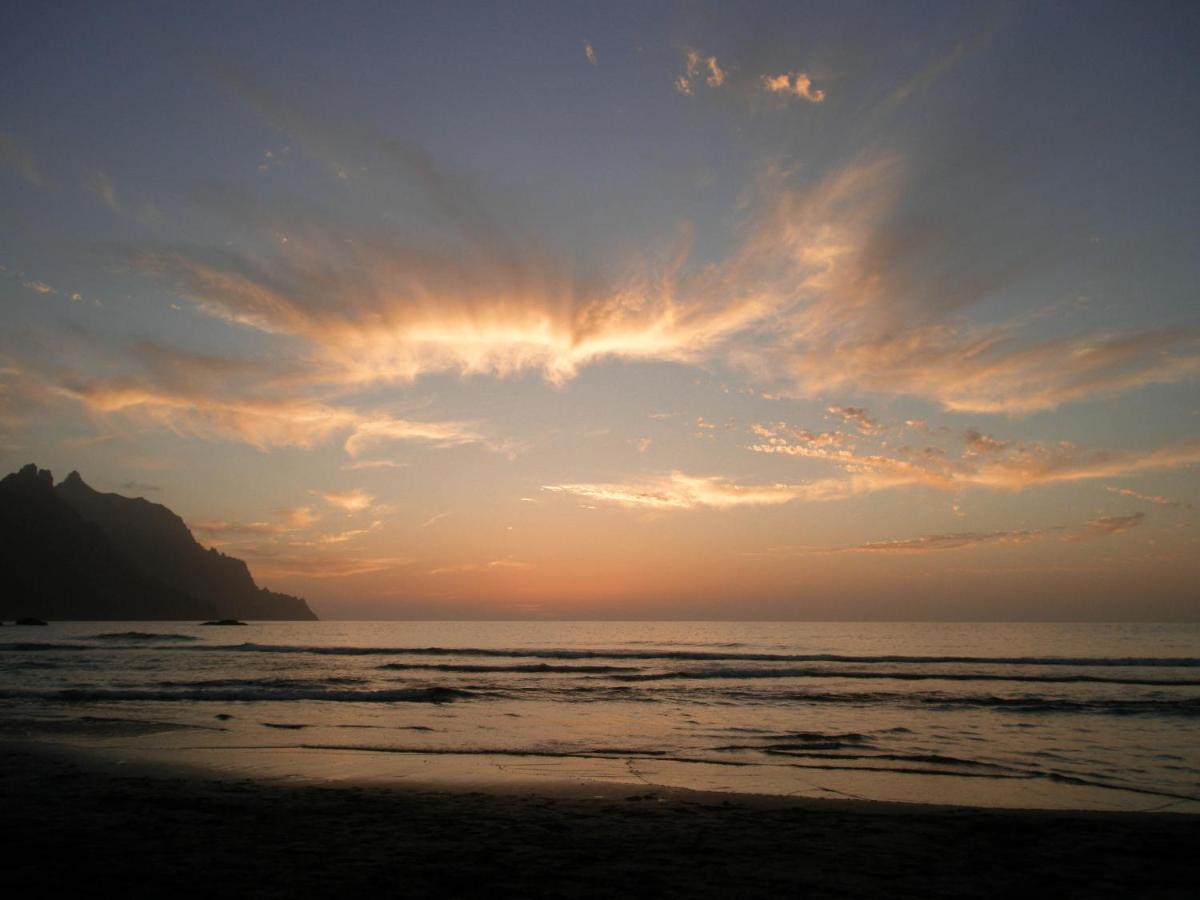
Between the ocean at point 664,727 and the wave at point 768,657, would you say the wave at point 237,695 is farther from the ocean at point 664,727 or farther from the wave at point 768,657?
the wave at point 768,657

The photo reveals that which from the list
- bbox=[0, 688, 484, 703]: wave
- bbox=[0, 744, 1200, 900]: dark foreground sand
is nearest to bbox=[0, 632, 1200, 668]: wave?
bbox=[0, 688, 484, 703]: wave

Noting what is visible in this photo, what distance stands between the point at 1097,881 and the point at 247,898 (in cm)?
927

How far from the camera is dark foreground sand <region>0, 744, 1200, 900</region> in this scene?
7.29 metres

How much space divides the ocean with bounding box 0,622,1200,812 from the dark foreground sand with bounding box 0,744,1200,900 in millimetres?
1897

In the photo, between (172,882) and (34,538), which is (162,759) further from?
(34,538)

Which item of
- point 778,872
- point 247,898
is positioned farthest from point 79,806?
point 778,872

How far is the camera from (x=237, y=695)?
28125 mm

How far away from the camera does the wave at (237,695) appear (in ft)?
86.4

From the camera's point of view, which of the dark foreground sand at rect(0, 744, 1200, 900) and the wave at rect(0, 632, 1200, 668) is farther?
the wave at rect(0, 632, 1200, 668)

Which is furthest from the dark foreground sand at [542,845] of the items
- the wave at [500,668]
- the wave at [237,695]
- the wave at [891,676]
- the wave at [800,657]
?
the wave at [800,657]

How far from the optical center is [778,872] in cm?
786

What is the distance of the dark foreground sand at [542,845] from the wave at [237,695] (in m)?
16.0

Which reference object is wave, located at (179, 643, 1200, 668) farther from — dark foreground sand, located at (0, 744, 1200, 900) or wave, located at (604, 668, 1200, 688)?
dark foreground sand, located at (0, 744, 1200, 900)

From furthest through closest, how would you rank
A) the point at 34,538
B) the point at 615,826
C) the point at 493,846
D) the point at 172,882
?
the point at 34,538 → the point at 615,826 → the point at 493,846 → the point at 172,882
